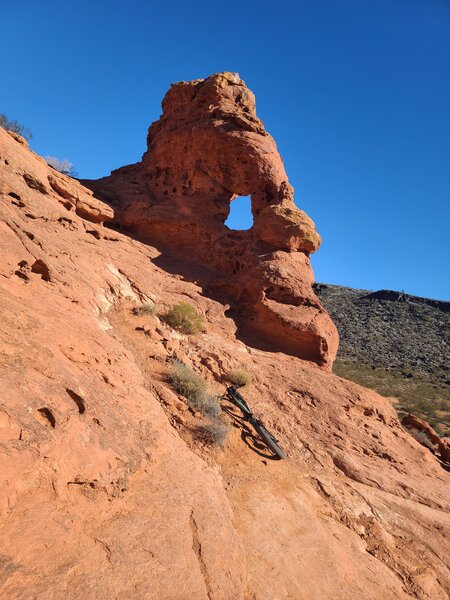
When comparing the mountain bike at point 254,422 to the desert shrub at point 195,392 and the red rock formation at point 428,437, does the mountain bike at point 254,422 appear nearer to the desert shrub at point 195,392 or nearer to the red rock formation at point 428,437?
the desert shrub at point 195,392

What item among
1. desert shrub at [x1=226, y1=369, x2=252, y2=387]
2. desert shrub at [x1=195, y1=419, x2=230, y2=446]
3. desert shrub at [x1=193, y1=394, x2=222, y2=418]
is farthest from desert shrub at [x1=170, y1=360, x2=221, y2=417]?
desert shrub at [x1=226, y1=369, x2=252, y2=387]

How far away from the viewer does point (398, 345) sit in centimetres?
3769

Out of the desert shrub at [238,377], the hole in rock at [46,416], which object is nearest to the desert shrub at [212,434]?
the desert shrub at [238,377]

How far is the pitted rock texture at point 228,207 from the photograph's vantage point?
12.4 m

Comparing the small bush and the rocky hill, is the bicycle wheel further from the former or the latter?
the rocky hill

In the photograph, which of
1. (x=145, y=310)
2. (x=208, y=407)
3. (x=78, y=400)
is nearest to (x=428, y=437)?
(x=208, y=407)

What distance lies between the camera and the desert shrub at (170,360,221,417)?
718cm

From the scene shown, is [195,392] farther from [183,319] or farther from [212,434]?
[183,319]

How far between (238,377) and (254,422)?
1513 mm

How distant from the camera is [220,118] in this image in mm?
15133

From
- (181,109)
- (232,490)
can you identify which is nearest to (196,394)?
(232,490)

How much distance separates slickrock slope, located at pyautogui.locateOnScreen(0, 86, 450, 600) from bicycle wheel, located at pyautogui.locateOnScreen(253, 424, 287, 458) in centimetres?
22

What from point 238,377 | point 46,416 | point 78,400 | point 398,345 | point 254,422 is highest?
point 398,345

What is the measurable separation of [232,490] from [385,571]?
254 centimetres
